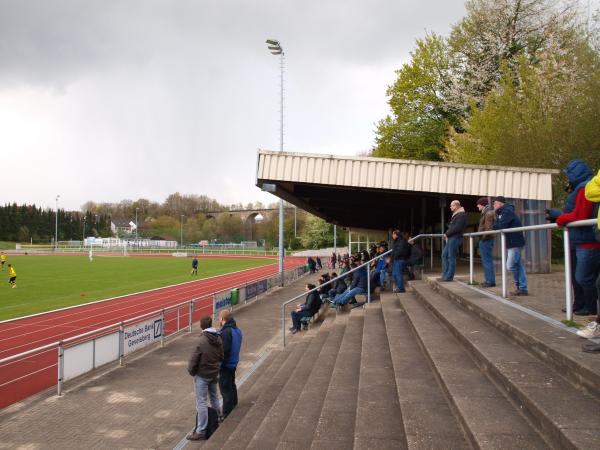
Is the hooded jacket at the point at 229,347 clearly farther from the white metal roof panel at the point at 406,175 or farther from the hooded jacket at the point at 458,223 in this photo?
the white metal roof panel at the point at 406,175

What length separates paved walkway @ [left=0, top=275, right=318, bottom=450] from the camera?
607cm

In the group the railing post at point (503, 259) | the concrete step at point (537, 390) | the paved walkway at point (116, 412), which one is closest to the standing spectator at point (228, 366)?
the paved walkway at point (116, 412)

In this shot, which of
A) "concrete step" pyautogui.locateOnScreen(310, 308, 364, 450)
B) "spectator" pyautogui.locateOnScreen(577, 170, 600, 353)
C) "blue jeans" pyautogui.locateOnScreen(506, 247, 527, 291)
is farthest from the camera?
"blue jeans" pyautogui.locateOnScreen(506, 247, 527, 291)

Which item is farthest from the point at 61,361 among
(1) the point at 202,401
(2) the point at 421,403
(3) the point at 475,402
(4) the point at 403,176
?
(4) the point at 403,176

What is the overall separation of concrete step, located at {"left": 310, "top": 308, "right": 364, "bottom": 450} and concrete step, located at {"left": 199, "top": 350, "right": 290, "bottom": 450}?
1.56m

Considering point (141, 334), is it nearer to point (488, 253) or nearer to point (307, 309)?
point (307, 309)

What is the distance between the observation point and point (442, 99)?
32094 mm

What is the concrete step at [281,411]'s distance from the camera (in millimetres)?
4391

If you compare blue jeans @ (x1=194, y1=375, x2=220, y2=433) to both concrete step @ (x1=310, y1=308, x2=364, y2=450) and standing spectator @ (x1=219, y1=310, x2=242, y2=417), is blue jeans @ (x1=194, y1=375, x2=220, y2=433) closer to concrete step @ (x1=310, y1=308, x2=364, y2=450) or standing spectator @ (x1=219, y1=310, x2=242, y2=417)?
standing spectator @ (x1=219, y1=310, x2=242, y2=417)

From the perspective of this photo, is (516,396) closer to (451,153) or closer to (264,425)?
(264,425)

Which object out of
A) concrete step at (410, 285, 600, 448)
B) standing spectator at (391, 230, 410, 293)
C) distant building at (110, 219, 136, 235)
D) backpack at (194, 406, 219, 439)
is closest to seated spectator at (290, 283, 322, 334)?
standing spectator at (391, 230, 410, 293)

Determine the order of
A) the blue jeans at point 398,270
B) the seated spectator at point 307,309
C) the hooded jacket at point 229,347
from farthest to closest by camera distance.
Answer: the seated spectator at point 307,309
the blue jeans at point 398,270
the hooded jacket at point 229,347

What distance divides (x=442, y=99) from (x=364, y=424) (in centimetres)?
3172

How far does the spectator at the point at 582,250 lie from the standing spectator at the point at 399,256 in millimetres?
5644
